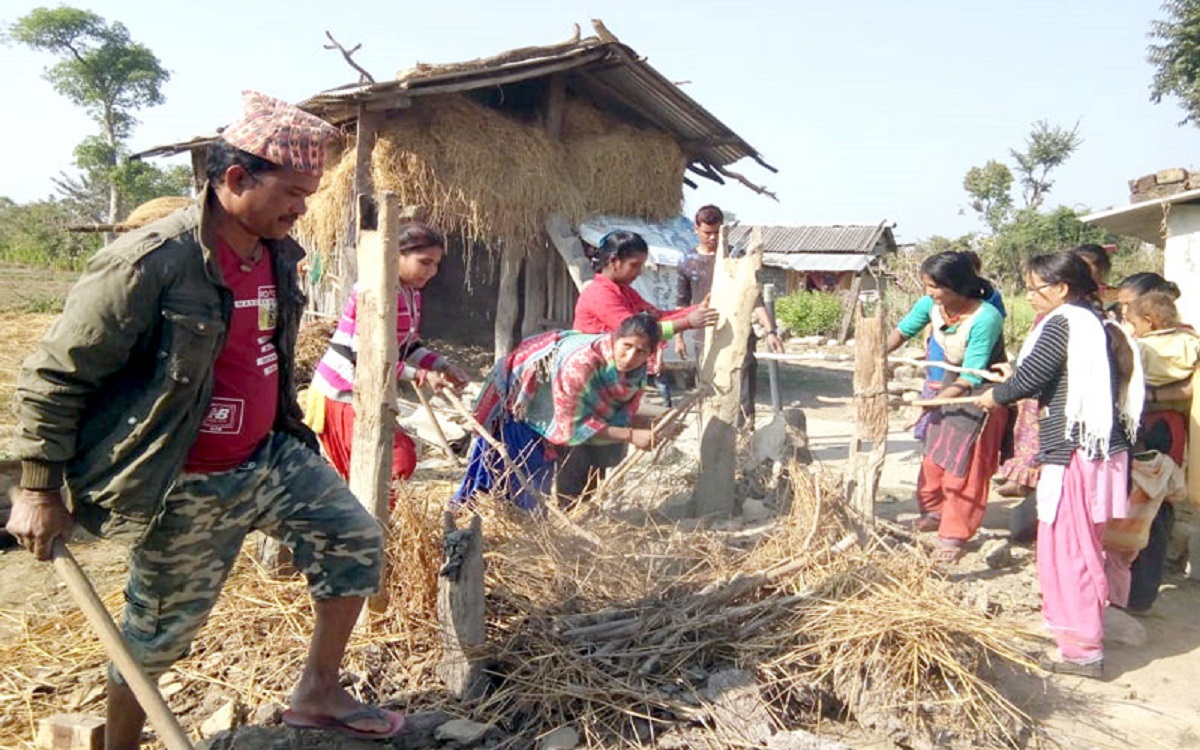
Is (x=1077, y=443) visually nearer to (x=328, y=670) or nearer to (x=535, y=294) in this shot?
(x=328, y=670)

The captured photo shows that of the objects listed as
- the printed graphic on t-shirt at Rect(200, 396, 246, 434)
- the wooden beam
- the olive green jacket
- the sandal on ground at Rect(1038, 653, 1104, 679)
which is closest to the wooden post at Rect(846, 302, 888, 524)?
the sandal on ground at Rect(1038, 653, 1104, 679)

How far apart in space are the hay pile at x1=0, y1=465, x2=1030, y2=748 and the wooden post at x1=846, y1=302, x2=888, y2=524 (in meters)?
0.90

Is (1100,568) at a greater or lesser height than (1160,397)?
lesser

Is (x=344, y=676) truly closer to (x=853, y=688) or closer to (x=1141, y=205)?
(x=853, y=688)

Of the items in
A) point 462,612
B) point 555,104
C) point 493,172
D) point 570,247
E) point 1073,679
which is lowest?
point 1073,679

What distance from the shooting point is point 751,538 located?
13.1ft

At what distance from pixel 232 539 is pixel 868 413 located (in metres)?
3.07

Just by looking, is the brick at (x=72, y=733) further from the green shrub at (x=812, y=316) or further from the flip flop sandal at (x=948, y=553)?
the green shrub at (x=812, y=316)

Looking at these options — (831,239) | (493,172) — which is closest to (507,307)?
(493,172)

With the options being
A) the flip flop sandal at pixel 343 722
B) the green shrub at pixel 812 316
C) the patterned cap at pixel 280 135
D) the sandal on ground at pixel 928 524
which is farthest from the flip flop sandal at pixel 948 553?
the green shrub at pixel 812 316

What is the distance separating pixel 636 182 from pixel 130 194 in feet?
79.0

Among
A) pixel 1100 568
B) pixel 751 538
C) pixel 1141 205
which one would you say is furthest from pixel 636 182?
pixel 1100 568

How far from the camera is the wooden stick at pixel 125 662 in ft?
6.23

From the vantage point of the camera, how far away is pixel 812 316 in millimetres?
21453
